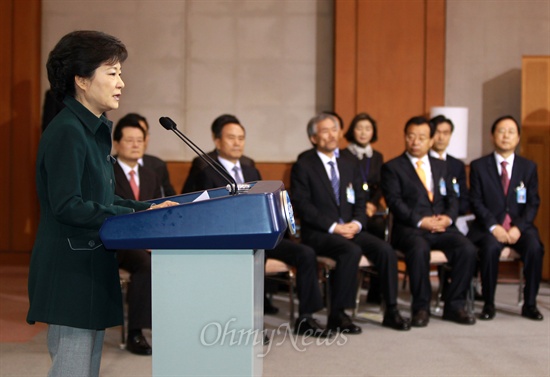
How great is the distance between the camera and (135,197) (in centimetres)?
477

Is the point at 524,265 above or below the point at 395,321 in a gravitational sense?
above

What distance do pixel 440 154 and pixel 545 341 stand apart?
199 centimetres

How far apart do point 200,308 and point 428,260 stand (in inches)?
140

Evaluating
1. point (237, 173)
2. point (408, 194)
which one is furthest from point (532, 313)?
point (237, 173)

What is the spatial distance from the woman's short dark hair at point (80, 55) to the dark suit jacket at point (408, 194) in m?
3.69

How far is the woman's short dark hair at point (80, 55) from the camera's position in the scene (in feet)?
6.47

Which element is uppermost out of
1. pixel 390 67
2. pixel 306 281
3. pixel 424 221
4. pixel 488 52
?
pixel 488 52

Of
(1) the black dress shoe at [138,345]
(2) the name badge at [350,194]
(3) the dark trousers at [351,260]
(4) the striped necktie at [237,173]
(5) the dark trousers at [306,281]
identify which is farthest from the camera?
→ (2) the name badge at [350,194]

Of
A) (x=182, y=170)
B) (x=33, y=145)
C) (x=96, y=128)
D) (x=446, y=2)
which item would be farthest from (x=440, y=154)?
(x=96, y=128)

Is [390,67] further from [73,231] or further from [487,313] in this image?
[73,231]

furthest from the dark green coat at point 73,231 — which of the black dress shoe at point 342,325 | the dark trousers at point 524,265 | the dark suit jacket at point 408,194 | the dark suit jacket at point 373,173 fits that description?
the dark suit jacket at point 373,173

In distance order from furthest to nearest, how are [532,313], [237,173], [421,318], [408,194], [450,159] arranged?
[450,159] < [408,194] < [532,313] < [237,173] < [421,318]

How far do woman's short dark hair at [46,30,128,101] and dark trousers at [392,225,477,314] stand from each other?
353cm

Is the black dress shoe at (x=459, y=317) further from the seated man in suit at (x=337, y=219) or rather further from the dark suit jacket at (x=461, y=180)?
the dark suit jacket at (x=461, y=180)
